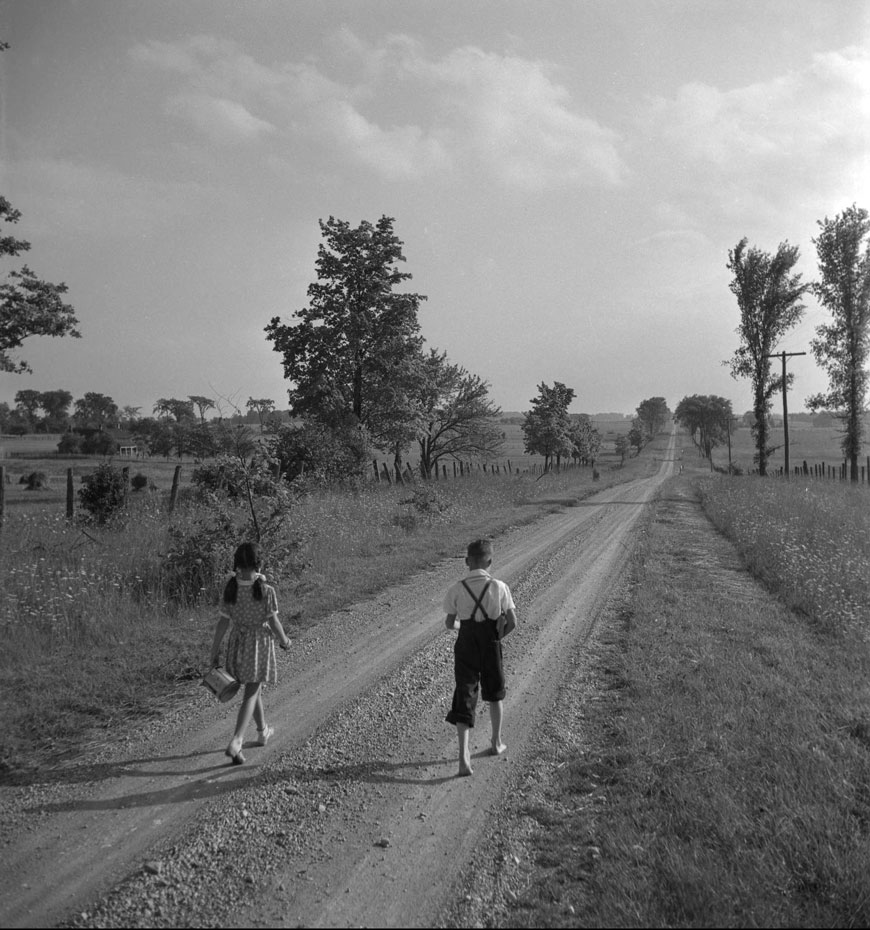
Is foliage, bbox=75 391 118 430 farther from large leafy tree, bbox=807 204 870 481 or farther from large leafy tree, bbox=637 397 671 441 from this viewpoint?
large leafy tree, bbox=637 397 671 441

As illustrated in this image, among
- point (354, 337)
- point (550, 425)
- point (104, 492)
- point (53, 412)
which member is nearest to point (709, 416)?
point (550, 425)

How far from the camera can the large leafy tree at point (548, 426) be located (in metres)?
51.1

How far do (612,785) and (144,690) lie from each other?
4702mm

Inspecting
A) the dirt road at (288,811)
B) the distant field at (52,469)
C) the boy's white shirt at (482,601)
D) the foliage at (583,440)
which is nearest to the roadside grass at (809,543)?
the dirt road at (288,811)

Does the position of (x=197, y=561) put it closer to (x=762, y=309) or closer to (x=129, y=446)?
(x=762, y=309)

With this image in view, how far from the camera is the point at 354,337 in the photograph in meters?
23.7

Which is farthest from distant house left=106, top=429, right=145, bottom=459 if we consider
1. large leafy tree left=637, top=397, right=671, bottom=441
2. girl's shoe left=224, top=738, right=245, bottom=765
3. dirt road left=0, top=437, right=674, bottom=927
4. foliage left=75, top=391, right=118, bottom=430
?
large leafy tree left=637, top=397, right=671, bottom=441

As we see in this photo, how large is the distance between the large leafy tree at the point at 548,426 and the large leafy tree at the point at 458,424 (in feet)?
52.5

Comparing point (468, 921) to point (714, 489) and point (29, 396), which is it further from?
point (29, 396)

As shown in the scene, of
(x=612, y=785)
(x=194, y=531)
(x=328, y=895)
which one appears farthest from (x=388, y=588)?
(x=328, y=895)

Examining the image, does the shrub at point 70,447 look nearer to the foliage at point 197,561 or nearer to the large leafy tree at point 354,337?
the large leafy tree at point 354,337

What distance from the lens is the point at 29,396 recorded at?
110125 millimetres

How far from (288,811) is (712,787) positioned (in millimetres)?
2990

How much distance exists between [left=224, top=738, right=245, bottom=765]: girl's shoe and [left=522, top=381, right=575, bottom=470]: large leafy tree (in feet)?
156
